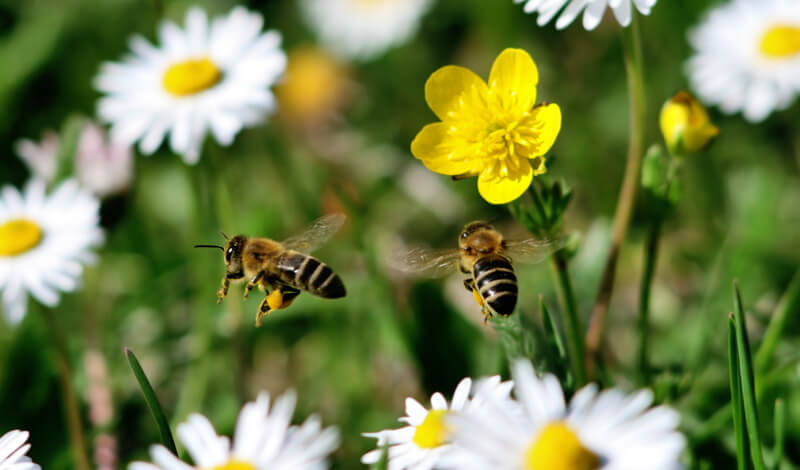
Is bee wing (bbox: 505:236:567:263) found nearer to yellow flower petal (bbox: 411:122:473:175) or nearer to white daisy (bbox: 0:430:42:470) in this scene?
yellow flower petal (bbox: 411:122:473:175)

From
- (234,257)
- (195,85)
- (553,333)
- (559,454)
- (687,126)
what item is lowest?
(559,454)

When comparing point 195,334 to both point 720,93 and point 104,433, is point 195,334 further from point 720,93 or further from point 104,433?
point 720,93

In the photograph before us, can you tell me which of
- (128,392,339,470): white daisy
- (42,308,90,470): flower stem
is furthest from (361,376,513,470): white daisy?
(42,308,90,470): flower stem

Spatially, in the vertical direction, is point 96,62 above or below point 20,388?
above

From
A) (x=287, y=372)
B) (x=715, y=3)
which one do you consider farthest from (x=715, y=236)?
(x=287, y=372)

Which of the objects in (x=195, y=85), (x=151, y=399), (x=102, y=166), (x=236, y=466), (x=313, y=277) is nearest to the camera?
(x=236, y=466)

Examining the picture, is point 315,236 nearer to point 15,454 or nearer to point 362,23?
point 15,454

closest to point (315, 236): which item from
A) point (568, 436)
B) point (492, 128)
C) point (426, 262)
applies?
point (426, 262)
